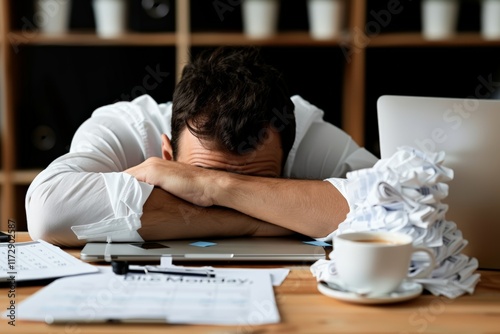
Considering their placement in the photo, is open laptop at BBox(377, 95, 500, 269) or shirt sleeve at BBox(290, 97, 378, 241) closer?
open laptop at BBox(377, 95, 500, 269)

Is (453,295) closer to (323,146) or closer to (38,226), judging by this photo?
(38,226)

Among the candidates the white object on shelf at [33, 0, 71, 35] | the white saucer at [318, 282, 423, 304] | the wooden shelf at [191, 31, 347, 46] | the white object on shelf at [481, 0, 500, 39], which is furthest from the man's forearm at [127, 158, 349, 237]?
the white object on shelf at [481, 0, 500, 39]

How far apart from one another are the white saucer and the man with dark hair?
1.12 feet

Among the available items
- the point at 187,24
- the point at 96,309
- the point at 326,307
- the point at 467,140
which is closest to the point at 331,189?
the point at 467,140

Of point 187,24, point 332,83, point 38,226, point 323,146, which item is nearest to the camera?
point 38,226

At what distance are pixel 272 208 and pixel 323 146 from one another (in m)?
0.60

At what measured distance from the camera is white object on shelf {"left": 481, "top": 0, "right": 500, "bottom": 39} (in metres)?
2.77

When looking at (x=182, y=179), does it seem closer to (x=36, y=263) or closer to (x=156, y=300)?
(x=36, y=263)

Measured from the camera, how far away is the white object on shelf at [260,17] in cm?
275

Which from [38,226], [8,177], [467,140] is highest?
[467,140]

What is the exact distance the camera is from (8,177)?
9.01ft

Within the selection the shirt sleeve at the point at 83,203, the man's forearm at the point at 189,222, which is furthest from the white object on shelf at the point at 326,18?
the man's forearm at the point at 189,222

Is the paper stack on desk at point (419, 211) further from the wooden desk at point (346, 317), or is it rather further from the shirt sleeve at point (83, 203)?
the shirt sleeve at point (83, 203)

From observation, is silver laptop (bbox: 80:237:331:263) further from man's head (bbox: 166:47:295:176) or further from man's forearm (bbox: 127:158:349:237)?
man's head (bbox: 166:47:295:176)
